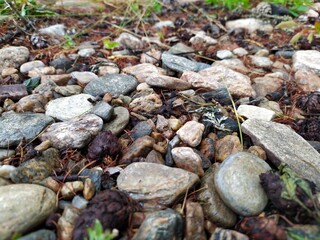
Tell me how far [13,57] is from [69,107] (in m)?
0.87

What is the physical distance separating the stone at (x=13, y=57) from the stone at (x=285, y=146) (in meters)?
1.72

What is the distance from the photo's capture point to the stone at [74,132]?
170 centimetres

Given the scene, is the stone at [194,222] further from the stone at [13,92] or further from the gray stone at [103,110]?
the stone at [13,92]

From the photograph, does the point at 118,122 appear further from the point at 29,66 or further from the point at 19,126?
the point at 29,66

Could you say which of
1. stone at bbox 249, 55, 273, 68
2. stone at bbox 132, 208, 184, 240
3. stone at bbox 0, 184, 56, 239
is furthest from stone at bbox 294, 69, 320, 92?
stone at bbox 0, 184, 56, 239

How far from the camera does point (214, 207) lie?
1426mm

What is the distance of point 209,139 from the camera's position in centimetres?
179

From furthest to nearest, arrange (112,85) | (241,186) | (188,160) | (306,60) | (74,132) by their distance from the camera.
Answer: (306,60), (112,85), (74,132), (188,160), (241,186)

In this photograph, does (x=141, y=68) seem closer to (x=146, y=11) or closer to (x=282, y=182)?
(x=282, y=182)

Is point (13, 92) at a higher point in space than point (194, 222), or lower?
higher

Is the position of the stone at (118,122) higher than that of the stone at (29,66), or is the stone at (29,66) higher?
the stone at (29,66)

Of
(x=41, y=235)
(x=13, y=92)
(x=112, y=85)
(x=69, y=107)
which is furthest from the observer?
(x=112, y=85)

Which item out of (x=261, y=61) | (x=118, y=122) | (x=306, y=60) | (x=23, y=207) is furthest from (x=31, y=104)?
(x=306, y=60)

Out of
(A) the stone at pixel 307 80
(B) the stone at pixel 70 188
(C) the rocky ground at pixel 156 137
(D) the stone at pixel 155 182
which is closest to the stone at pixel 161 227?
(C) the rocky ground at pixel 156 137
